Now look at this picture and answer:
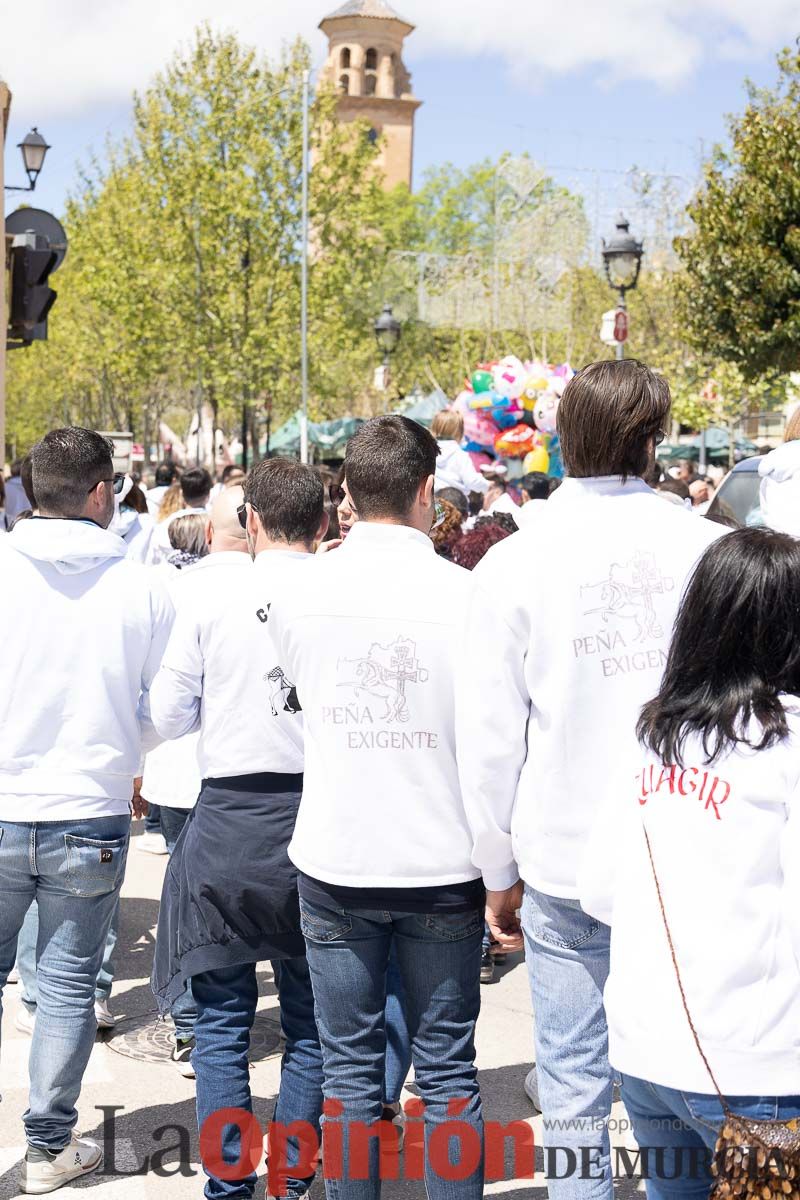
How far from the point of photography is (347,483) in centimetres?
335

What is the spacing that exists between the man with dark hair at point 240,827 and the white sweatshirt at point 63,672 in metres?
0.16

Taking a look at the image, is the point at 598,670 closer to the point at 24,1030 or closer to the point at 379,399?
the point at 24,1030

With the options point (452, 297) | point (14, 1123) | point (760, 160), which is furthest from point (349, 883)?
point (452, 297)

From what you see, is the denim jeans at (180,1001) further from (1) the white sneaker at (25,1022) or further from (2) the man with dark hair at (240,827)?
(2) the man with dark hair at (240,827)

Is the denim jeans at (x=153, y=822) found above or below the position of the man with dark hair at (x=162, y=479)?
below

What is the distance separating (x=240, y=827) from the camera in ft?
11.8

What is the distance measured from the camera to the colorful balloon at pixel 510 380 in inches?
601

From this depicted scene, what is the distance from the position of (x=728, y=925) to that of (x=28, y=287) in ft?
36.0

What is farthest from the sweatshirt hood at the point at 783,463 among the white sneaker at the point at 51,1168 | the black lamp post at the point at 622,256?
the black lamp post at the point at 622,256

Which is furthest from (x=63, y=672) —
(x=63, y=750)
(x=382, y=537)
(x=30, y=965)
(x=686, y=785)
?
(x=686, y=785)

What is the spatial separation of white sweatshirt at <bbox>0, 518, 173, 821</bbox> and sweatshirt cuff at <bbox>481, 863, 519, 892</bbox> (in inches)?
49.2

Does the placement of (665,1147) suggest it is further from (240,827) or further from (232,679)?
(232,679)

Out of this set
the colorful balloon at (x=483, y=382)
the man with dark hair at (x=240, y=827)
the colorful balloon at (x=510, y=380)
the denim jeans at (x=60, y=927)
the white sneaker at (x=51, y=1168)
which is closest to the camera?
the man with dark hair at (x=240, y=827)

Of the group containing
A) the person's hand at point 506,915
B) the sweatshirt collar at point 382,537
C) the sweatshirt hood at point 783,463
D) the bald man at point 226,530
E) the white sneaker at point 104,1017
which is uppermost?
the sweatshirt hood at point 783,463
